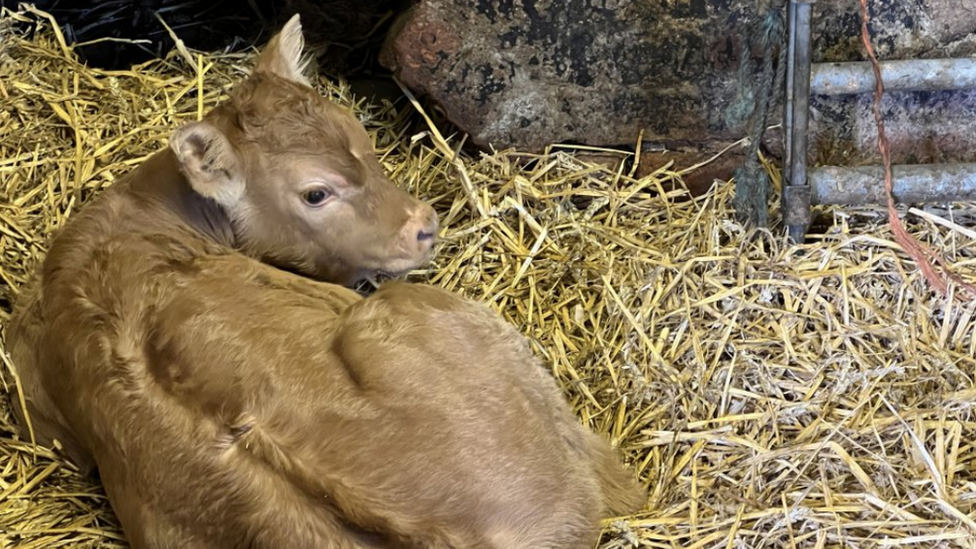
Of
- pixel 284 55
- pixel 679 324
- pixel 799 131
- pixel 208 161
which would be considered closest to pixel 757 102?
pixel 799 131

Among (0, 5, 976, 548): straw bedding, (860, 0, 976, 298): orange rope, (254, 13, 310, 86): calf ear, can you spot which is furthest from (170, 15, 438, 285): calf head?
(860, 0, 976, 298): orange rope

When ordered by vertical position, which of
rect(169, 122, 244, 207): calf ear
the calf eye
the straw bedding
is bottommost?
the straw bedding

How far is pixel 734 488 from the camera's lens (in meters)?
3.04

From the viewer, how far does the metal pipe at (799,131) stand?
3320mm

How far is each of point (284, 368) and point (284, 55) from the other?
1490 millimetres

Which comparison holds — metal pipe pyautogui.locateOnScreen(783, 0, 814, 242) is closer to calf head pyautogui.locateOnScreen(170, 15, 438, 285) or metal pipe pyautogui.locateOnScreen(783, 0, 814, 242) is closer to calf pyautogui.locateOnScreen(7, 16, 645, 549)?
calf pyautogui.locateOnScreen(7, 16, 645, 549)

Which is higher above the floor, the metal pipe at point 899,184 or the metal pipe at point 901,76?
the metal pipe at point 901,76

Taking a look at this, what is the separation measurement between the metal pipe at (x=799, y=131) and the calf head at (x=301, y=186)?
1241 mm

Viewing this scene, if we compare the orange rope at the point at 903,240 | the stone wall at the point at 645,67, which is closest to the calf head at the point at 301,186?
the stone wall at the point at 645,67

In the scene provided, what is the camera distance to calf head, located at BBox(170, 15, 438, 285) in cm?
334

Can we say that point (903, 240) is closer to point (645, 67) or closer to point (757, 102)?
point (757, 102)

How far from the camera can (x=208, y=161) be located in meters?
3.26

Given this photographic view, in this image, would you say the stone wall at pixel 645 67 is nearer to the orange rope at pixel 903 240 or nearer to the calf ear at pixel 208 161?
the orange rope at pixel 903 240

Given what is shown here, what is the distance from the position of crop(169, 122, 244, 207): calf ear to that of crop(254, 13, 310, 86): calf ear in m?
0.52
